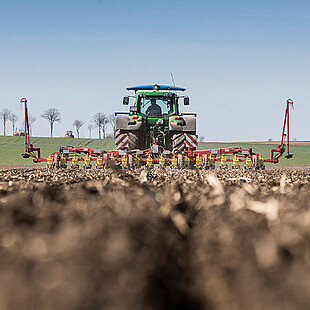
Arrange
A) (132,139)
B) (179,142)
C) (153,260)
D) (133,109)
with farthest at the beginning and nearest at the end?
(133,109), (132,139), (179,142), (153,260)

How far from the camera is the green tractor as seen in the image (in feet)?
42.7

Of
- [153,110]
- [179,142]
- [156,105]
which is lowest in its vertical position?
[179,142]

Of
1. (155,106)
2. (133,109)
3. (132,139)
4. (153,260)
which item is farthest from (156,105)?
(153,260)

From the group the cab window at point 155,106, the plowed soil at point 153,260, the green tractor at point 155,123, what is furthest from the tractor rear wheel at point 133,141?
the plowed soil at point 153,260

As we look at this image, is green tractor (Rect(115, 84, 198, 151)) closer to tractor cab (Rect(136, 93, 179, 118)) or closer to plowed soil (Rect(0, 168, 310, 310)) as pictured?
tractor cab (Rect(136, 93, 179, 118))

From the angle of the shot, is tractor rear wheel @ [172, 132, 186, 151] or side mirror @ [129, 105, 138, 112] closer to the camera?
tractor rear wheel @ [172, 132, 186, 151]

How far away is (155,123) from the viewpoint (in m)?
13.7

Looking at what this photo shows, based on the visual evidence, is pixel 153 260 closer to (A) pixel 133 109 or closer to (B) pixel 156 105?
(A) pixel 133 109

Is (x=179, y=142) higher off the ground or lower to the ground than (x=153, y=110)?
lower

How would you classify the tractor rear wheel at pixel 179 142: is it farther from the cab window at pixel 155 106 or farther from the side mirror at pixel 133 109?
the side mirror at pixel 133 109

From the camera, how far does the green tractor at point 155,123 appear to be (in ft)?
42.7

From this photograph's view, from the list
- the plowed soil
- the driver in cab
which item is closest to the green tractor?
the driver in cab

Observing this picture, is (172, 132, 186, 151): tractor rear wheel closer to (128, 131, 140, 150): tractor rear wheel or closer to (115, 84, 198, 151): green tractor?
(115, 84, 198, 151): green tractor

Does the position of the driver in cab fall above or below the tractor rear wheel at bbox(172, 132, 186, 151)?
above
